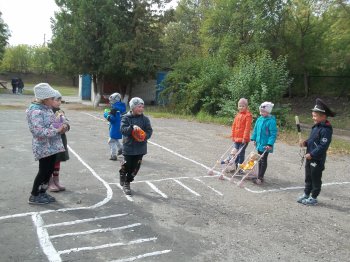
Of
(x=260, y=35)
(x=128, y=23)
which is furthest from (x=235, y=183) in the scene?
(x=260, y=35)

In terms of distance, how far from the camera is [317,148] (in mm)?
6340

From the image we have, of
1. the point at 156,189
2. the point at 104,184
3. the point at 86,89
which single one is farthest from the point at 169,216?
the point at 86,89

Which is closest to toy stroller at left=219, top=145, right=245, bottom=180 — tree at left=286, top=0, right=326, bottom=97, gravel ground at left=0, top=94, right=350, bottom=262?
gravel ground at left=0, top=94, right=350, bottom=262

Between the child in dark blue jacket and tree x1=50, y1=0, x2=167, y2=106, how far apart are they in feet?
60.8

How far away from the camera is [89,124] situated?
16359 millimetres

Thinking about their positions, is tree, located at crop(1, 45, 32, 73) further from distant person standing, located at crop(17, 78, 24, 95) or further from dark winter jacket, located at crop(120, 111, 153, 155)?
dark winter jacket, located at crop(120, 111, 153, 155)

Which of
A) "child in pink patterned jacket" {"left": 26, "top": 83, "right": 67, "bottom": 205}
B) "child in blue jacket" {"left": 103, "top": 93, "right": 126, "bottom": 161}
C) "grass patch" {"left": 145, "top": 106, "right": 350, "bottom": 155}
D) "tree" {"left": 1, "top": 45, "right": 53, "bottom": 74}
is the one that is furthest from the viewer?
"tree" {"left": 1, "top": 45, "right": 53, "bottom": 74}

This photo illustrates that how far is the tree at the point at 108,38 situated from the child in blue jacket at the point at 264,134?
17.1m

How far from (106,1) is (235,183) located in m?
19.8

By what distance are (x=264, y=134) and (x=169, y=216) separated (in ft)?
9.98

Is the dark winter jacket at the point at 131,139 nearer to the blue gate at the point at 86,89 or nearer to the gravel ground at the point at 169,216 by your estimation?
the gravel ground at the point at 169,216

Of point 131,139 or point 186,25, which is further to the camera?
point 186,25

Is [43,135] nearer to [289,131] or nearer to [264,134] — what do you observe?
[264,134]

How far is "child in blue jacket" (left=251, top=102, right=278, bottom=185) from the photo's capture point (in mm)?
7625
